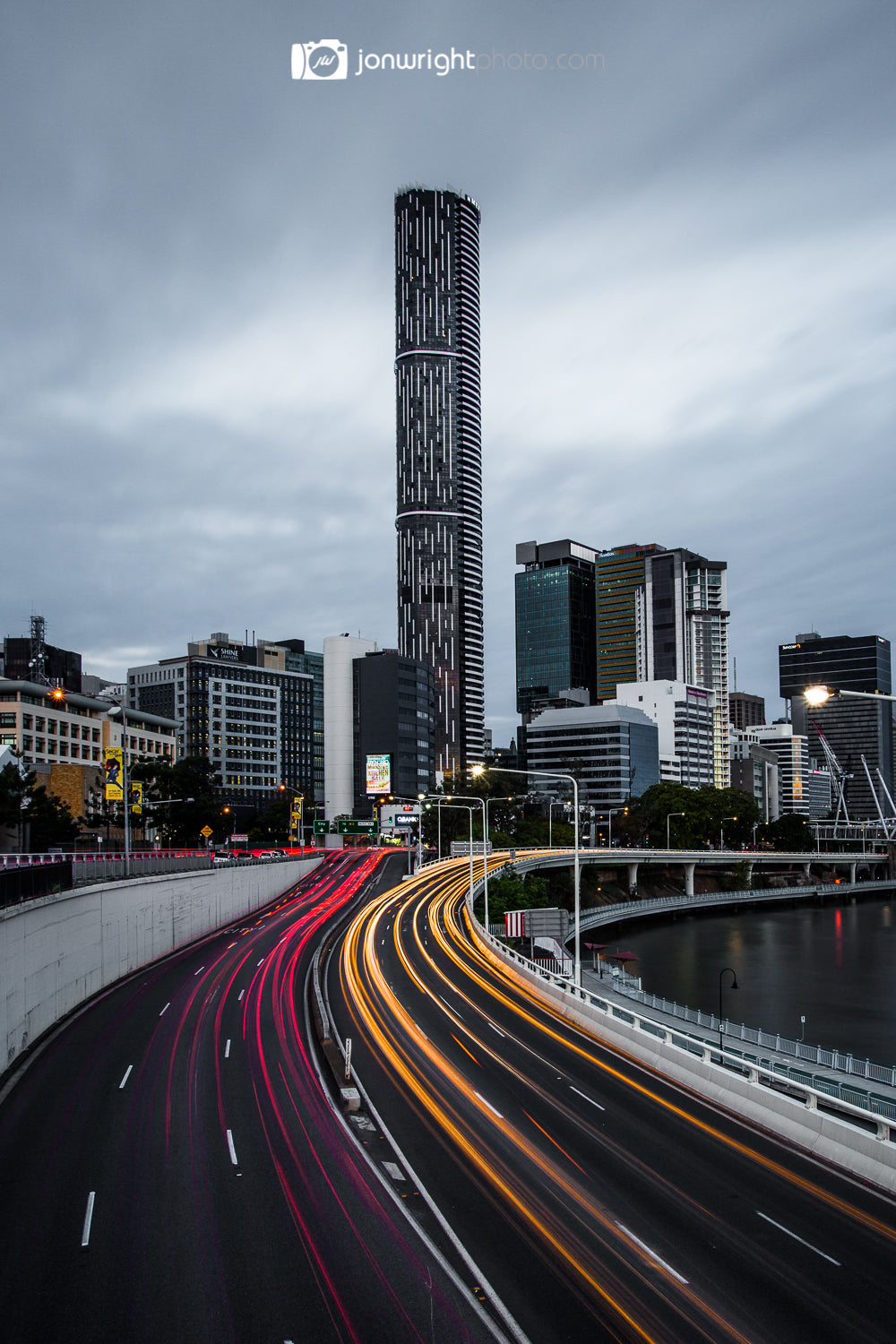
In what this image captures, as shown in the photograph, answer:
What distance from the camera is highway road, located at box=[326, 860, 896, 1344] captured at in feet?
51.8

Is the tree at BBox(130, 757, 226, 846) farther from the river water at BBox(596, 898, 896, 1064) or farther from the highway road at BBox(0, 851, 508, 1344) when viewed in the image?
the highway road at BBox(0, 851, 508, 1344)

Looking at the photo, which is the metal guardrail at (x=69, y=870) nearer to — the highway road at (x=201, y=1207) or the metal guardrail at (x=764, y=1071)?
the highway road at (x=201, y=1207)

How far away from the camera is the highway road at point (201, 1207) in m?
15.9

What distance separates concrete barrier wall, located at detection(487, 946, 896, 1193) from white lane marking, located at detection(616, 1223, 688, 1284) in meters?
6.61

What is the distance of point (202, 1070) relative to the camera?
106 ft

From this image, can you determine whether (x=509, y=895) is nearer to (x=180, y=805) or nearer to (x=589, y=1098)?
(x=180, y=805)

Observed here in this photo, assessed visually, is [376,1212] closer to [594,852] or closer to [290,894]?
[290,894]

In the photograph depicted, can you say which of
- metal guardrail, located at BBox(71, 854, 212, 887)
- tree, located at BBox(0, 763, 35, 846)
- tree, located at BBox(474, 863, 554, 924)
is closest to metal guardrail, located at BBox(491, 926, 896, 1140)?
metal guardrail, located at BBox(71, 854, 212, 887)

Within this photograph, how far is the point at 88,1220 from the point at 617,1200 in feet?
Answer: 36.9

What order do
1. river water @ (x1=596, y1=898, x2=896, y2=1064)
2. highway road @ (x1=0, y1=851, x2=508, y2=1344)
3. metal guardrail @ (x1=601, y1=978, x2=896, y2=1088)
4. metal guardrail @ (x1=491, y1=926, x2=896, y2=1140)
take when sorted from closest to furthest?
highway road @ (x1=0, y1=851, x2=508, y2=1344), metal guardrail @ (x1=491, y1=926, x2=896, y2=1140), metal guardrail @ (x1=601, y1=978, x2=896, y2=1088), river water @ (x1=596, y1=898, x2=896, y2=1064)

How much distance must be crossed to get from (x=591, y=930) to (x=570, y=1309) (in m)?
119

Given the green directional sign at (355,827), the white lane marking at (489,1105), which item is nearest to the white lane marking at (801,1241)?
the white lane marking at (489,1105)

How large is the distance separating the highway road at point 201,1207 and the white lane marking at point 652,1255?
3580 mm

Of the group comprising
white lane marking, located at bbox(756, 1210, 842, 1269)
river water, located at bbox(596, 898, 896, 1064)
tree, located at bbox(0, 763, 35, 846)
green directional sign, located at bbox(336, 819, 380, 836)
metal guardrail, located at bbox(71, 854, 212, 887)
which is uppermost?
tree, located at bbox(0, 763, 35, 846)
